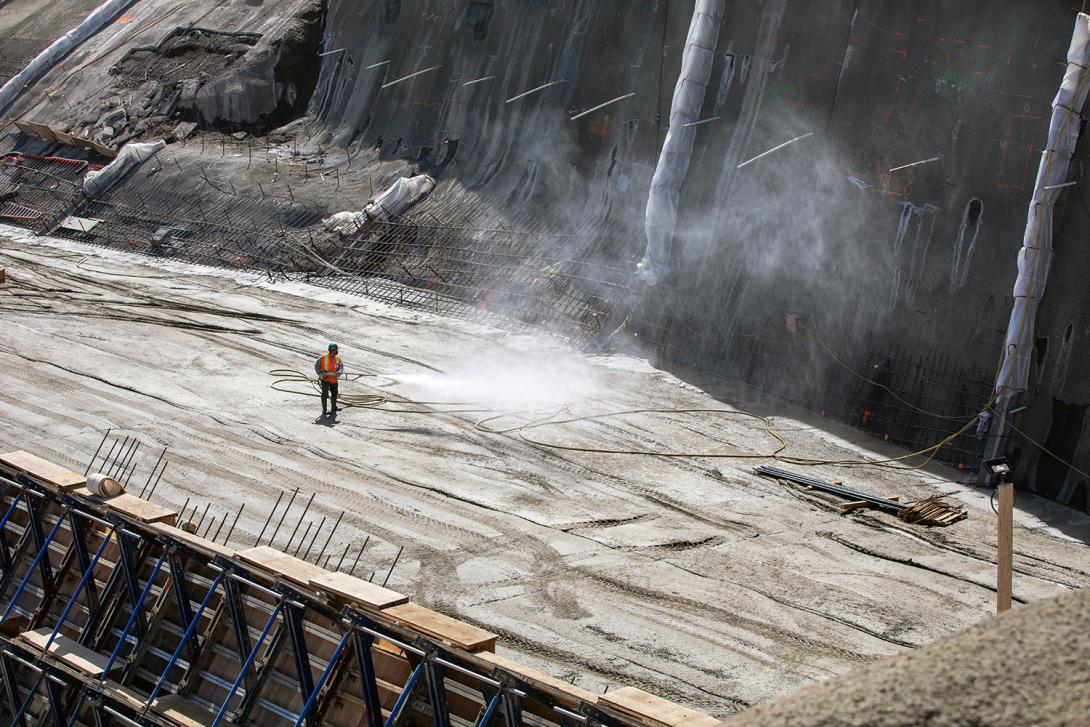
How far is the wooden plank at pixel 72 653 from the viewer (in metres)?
10.2

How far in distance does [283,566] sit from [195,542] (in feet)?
3.39

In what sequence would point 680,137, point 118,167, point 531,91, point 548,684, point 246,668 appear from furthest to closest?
point 118,167, point 531,91, point 680,137, point 246,668, point 548,684

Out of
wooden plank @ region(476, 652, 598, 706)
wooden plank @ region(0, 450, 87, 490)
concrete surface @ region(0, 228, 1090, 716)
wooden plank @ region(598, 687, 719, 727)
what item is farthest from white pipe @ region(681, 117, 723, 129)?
wooden plank @ region(598, 687, 719, 727)

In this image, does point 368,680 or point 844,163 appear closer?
point 368,680

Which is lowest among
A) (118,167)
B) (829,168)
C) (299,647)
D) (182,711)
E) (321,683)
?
(182,711)

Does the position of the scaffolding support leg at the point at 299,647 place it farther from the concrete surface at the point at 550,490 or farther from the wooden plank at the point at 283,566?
the concrete surface at the point at 550,490

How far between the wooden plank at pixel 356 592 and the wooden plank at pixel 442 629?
0.08 m

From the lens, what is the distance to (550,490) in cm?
1509

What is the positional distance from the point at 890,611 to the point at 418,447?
7.35 metres

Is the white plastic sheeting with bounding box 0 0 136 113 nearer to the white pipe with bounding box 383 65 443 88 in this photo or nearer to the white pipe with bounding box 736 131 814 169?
the white pipe with bounding box 383 65 443 88

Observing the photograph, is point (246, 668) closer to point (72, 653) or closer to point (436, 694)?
point (436, 694)

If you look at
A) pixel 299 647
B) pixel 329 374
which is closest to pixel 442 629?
pixel 299 647

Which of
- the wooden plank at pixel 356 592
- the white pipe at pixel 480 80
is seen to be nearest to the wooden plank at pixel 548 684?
the wooden plank at pixel 356 592

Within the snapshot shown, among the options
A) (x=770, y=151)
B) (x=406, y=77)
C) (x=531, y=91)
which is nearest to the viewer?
(x=770, y=151)
